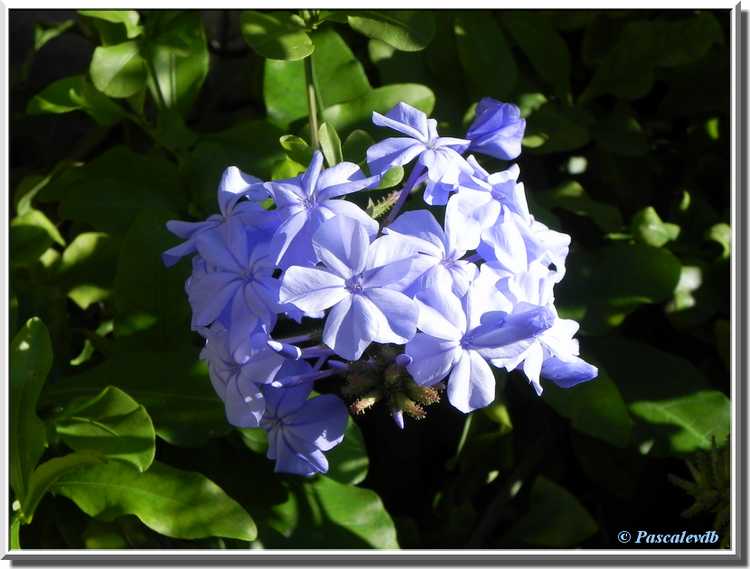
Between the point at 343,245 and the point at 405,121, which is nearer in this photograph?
the point at 343,245

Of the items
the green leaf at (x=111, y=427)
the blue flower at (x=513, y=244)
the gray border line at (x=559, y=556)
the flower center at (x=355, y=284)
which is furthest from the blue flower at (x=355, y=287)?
the gray border line at (x=559, y=556)

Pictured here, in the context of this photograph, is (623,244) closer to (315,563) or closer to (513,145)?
(513,145)

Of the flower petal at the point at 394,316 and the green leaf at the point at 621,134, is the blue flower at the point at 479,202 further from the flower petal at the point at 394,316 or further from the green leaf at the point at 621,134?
the green leaf at the point at 621,134

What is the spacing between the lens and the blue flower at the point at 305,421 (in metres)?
1.18

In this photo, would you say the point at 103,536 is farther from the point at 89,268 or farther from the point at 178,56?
the point at 178,56

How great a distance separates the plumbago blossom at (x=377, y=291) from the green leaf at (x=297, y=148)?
7 centimetres

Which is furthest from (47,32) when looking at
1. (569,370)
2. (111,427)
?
(569,370)

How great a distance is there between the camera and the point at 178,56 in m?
1.69

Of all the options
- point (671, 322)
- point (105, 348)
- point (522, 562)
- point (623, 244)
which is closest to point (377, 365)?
point (522, 562)

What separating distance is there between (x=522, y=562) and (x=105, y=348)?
31.1 inches

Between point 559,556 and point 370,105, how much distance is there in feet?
2.63

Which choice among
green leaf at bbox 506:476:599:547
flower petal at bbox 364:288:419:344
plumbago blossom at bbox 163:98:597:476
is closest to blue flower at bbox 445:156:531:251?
plumbago blossom at bbox 163:98:597:476

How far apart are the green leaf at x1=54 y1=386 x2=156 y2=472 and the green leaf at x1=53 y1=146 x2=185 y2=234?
363 mm

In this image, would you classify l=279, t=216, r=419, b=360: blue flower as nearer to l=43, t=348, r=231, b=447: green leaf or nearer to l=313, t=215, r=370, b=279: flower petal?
l=313, t=215, r=370, b=279: flower petal
